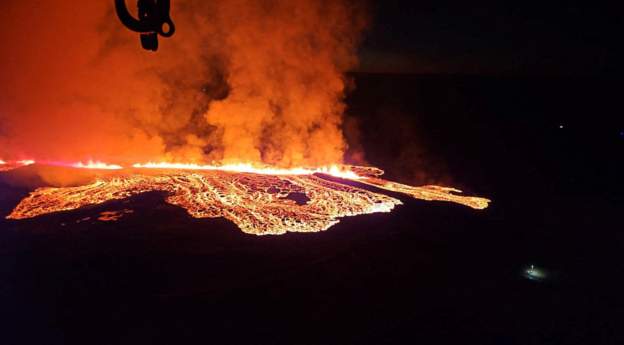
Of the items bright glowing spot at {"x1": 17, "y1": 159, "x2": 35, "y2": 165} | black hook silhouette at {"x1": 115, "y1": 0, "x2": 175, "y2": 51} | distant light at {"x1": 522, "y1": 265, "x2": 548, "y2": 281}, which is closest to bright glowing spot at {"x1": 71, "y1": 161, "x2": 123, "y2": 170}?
bright glowing spot at {"x1": 17, "y1": 159, "x2": 35, "y2": 165}

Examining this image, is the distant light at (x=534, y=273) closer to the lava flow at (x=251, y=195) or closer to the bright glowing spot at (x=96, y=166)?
the lava flow at (x=251, y=195)

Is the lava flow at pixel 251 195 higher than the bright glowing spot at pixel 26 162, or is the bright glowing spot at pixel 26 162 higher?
the bright glowing spot at pixel 26 162

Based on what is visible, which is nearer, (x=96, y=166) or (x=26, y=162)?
(x=96, y=166)

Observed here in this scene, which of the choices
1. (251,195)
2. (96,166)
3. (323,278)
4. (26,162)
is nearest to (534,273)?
(323,278)

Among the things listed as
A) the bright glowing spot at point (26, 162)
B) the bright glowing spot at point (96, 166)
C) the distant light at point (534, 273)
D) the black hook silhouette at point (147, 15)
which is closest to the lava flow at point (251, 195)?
the bright glowing spot at point (96, 166)

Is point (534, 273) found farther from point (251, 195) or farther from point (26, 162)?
point (26, 162)

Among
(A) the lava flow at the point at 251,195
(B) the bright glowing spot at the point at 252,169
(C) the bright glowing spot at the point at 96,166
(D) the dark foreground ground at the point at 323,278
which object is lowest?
(D) the dark foreground ground at the point at 323,278

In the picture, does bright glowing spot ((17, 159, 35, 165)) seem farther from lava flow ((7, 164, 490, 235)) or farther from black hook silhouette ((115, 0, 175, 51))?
black hook silhouette ((115, 0, 175, 51))

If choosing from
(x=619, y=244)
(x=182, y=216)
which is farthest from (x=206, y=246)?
(x=619, y=244)
